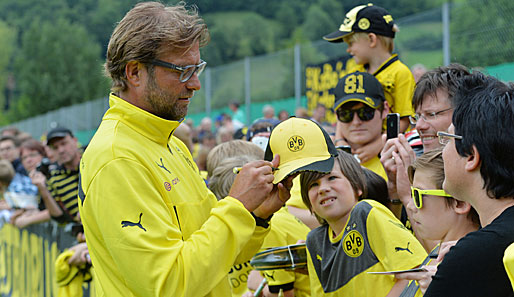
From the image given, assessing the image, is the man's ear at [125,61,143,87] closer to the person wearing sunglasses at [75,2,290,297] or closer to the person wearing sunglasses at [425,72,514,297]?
the person wearing sunglasses at [75,2,290,297]

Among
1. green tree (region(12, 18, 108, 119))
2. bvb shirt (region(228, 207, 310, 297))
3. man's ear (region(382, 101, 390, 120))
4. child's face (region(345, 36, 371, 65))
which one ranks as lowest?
green tree (region(12, 18, 108, 119))

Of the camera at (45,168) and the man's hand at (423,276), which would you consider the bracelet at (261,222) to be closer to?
the man's hand at (423,276)

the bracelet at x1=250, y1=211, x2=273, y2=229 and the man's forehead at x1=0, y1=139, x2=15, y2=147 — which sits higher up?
the bracelet at x1=250, y1=211, x2=273, y2=229

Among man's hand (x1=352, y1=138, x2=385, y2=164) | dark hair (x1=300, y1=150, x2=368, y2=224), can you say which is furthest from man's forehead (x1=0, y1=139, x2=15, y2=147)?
dark hair (x1=300, y1=150, x2=368, y2=224)

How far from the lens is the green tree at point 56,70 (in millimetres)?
67250

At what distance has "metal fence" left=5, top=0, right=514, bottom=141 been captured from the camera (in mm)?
9992

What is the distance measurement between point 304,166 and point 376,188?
3.67ft

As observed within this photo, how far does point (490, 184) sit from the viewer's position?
2279 millimetres

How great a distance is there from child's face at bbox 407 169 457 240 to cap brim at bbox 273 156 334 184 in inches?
18.5

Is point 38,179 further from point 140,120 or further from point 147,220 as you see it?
point 147,220

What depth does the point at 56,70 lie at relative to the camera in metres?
70.8

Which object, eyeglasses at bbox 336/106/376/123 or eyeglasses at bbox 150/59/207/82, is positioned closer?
eyeglasses at bbox 150/59/207/82

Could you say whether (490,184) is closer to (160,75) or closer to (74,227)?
(160,75)

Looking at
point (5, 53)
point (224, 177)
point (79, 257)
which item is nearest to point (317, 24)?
point (79, 257)
